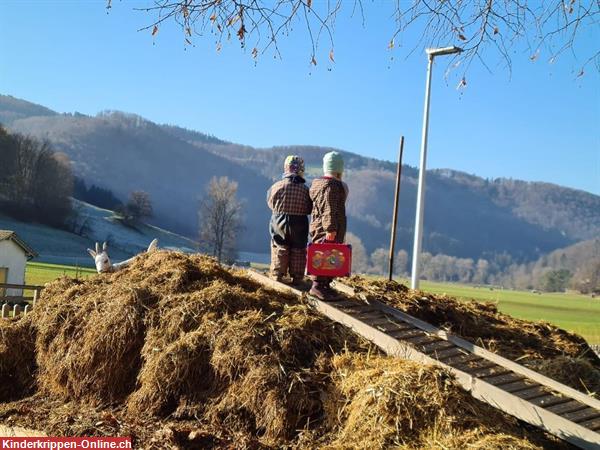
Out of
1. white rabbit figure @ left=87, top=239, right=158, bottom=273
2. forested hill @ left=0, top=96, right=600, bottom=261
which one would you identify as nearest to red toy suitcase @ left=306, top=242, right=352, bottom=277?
white rabbit figure @ left=87, top=239, right=158, bottom=273

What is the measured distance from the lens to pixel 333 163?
23.9 feet

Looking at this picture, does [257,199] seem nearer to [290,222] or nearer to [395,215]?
[395,215]

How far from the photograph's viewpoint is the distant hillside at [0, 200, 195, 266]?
4675 centimetres

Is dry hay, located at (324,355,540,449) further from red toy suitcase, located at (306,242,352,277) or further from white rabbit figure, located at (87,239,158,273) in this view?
white rabbit figure, located at (87,239,158,273)

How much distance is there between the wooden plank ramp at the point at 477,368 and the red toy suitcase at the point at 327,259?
0.35 m

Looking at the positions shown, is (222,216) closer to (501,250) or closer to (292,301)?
(292,301)

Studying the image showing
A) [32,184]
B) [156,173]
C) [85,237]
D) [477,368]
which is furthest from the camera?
[156,173]

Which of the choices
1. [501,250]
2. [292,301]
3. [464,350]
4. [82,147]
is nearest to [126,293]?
[292,301]

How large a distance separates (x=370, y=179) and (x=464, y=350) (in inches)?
7615

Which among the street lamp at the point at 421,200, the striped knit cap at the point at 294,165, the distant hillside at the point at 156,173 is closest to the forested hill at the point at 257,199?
the distant hillside at the point at 156,173

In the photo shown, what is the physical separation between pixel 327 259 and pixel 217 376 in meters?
2.10

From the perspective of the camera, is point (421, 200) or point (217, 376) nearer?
point (217, 376)

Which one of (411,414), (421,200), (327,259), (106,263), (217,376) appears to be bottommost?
(217,376)

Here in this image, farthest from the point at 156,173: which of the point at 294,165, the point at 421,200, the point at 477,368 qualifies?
the point at 477,368
